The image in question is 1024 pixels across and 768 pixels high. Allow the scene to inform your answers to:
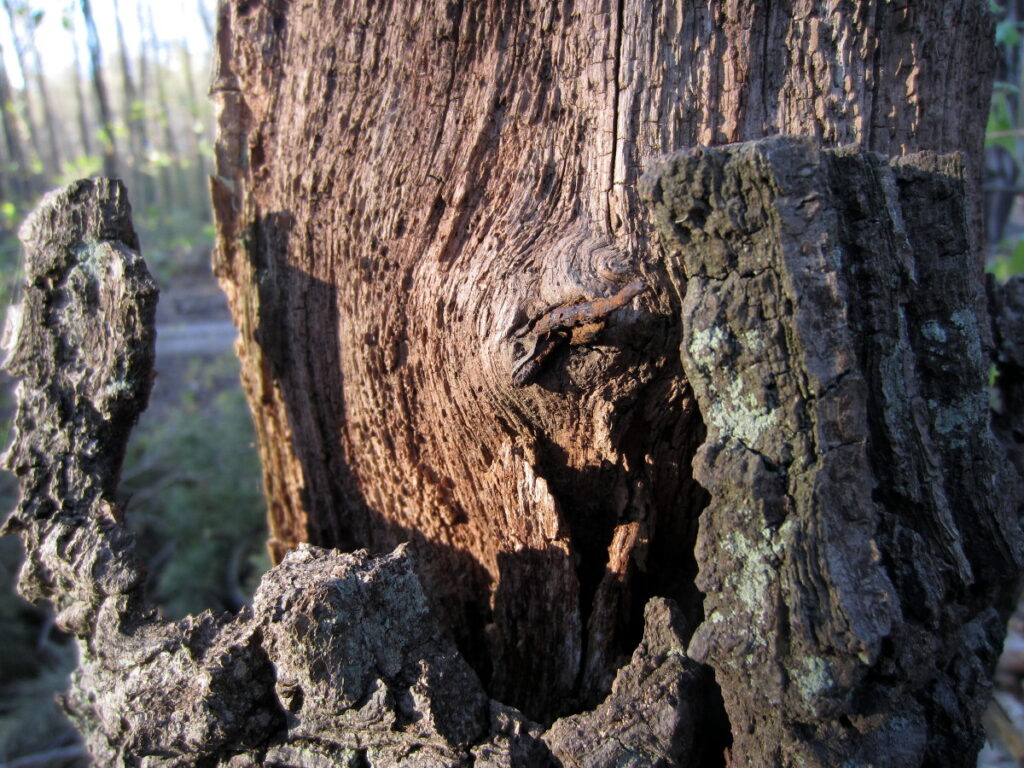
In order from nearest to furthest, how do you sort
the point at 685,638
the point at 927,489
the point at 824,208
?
the point at 824,208 < the point at 927,489 < the point at 685,638

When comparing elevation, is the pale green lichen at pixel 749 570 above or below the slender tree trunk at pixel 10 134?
below

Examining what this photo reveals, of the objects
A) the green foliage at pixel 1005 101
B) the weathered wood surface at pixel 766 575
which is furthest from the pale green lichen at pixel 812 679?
the green foliage at pixel 1005 101

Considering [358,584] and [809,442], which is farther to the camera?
[358,584]

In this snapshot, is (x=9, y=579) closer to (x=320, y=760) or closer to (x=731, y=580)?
(x=320, y=760)

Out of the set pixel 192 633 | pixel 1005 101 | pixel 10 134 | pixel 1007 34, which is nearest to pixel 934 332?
pixel 192 633

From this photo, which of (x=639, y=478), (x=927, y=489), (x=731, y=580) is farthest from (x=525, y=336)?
(x=927, y=489)

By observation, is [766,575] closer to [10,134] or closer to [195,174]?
[10,134]

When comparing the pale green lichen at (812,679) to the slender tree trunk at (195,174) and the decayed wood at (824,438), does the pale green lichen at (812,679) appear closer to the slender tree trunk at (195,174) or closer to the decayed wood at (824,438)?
the decayed wood at (824,438)

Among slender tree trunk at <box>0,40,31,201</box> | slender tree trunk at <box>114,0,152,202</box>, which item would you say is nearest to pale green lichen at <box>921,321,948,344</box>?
slender tree trunk at <box>114,0,152,202</box>
